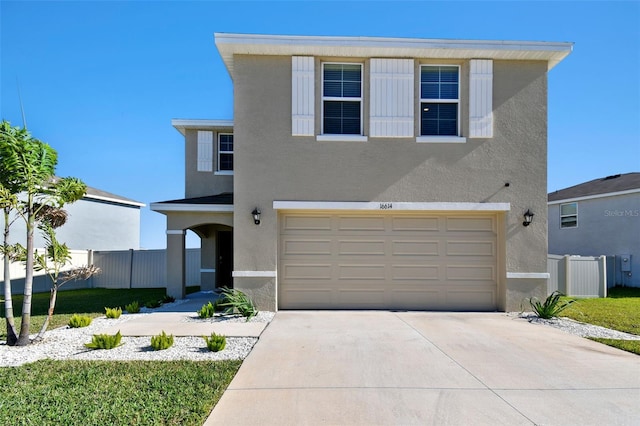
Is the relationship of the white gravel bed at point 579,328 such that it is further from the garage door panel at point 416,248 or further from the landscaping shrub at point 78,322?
the landscaping shrub at point 78,322

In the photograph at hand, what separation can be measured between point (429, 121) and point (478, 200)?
7.40ft

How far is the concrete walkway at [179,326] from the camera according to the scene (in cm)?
720

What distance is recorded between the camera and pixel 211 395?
434cm

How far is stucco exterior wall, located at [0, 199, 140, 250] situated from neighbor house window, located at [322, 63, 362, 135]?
15.9 metres

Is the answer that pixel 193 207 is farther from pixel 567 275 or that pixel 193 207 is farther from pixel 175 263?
pixel 567 275

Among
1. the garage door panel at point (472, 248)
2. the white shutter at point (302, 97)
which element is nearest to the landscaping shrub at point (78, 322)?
the white shutter at point (302, 97)

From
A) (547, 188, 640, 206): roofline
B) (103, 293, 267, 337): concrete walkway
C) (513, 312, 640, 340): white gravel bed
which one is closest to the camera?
(103, 293, 267, 337): concrete walkway

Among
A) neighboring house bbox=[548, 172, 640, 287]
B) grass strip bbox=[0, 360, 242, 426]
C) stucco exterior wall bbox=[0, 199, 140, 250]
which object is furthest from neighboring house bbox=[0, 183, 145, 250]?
neighboring house bbox=[548, 172, 640, 287]

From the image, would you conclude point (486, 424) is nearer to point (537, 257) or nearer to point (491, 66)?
point (537, 257)

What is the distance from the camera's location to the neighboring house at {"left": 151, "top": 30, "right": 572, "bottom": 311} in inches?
361

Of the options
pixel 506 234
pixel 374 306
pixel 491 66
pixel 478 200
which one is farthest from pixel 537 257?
pixel 491 66

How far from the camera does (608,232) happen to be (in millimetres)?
17875

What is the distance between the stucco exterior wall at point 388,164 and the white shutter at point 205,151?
453cm

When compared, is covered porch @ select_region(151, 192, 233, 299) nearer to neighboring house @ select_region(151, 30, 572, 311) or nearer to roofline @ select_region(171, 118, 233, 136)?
neighboring house @ select_region(151, 30, 572, 311)
